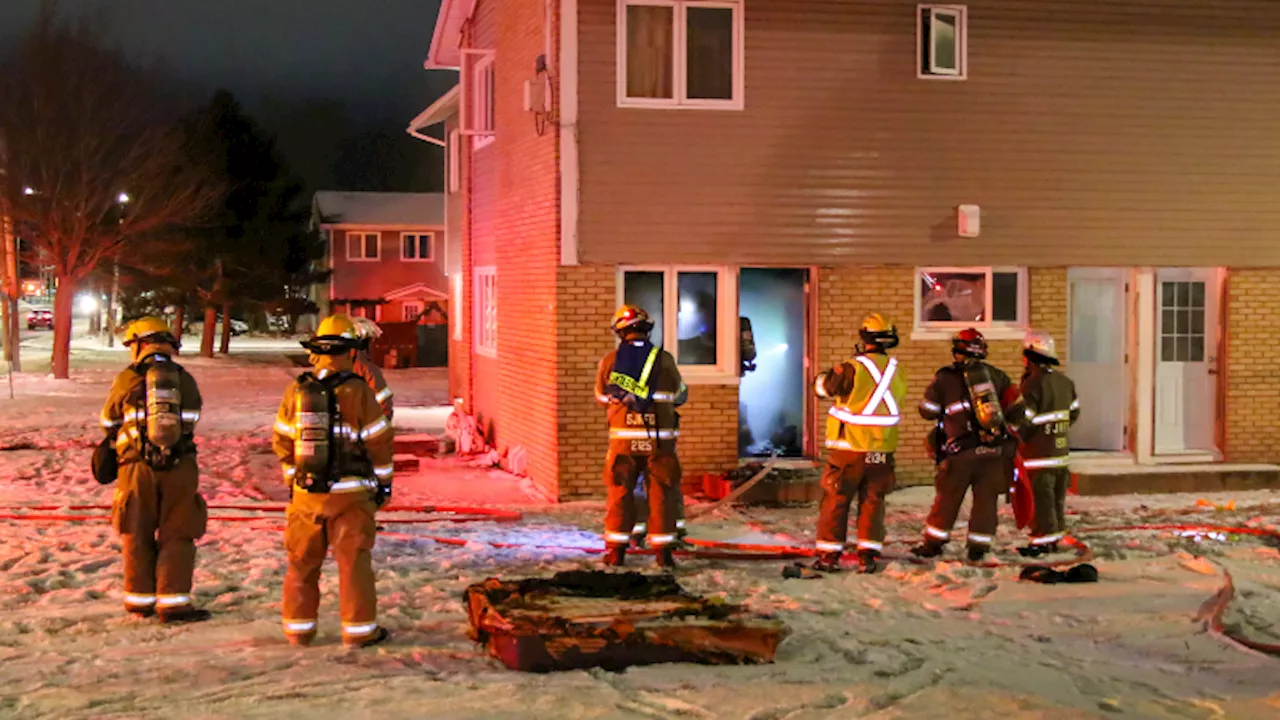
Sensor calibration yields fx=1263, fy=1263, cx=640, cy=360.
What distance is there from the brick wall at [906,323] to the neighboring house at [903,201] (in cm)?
3

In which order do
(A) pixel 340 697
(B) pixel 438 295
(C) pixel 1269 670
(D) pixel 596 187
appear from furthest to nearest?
(B) pixel 438 295
(D) pixel 596 187
(C) pixel 1269 670
(A) pixel 340 697

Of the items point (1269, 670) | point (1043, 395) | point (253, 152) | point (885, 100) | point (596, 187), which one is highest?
point (253, 152)

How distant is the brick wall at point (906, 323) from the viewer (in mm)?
13711

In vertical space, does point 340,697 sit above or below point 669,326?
below

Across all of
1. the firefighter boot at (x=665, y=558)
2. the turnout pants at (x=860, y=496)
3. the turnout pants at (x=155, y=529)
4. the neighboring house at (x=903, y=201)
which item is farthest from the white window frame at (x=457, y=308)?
the turnout pants at (x=155, y=529)

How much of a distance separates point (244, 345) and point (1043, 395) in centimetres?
4686

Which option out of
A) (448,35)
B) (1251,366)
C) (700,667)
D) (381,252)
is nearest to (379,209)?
(381,252)

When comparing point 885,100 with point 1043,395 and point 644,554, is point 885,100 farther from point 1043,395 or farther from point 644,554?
point 644,554

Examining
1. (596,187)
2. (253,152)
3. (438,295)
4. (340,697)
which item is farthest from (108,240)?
(340,697)

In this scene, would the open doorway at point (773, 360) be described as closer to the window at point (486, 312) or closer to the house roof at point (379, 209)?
the window at point (486, 312)

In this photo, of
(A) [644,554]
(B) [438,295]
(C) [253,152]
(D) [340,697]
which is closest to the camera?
(D) [340,697]

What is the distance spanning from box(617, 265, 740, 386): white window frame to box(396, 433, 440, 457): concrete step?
496 cm

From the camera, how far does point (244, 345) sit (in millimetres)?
52812

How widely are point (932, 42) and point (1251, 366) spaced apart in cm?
533
